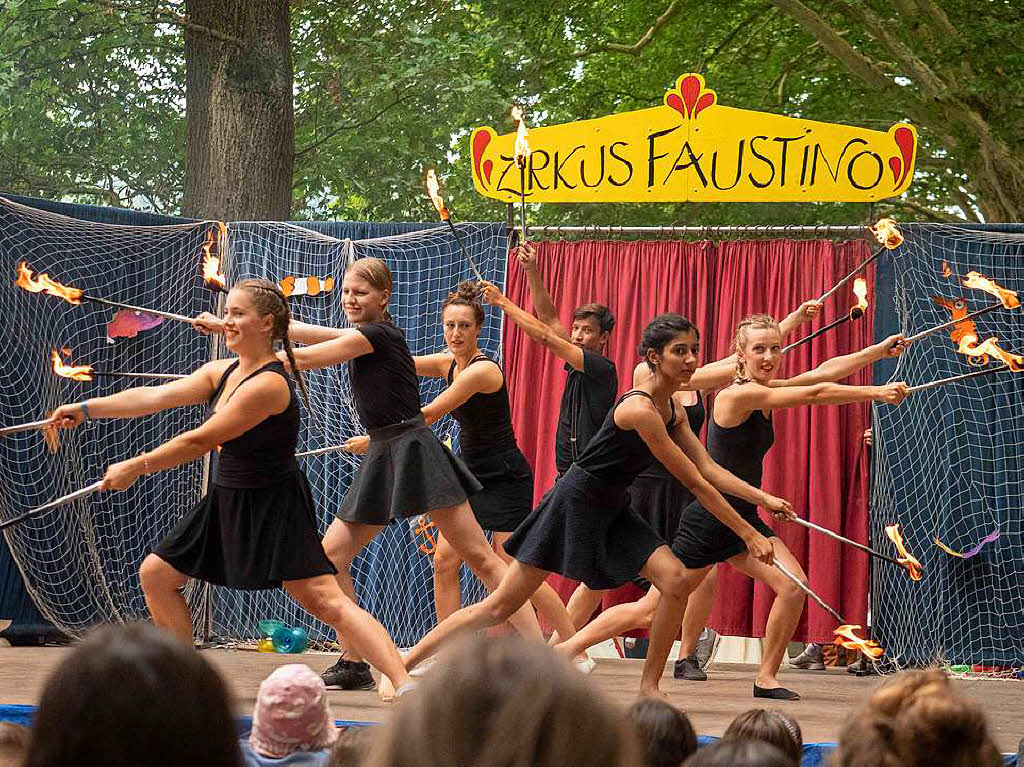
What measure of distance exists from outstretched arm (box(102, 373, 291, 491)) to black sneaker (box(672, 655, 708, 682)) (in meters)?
2.90

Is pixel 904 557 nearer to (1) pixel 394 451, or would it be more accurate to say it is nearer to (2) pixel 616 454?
(2) pixel 616 454

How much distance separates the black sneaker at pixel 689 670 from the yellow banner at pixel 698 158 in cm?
237

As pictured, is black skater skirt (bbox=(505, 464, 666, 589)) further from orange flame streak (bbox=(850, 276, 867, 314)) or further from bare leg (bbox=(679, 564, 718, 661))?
orange flame streak (bbox=(850, 276, 867, 314))

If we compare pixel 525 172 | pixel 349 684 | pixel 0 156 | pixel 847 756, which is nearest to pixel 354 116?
pixel 0 156

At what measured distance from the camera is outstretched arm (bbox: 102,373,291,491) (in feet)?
15.7

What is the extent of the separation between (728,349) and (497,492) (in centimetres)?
174

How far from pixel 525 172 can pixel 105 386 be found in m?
2.63

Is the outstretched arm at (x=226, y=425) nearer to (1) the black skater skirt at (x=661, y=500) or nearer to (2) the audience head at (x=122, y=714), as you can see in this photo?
(1) the black skater skirt at (x=661, y=500)

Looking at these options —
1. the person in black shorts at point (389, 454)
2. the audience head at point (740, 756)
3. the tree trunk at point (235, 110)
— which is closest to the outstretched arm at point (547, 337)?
the person in black shorts at point (389, 454)

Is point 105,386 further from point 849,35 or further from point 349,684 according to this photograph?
point 849,35

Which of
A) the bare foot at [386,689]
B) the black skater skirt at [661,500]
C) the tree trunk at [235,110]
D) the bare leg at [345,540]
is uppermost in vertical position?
the tree trunk at [235,110]

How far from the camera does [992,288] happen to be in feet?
21.9

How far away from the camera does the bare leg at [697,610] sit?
6.65 meters

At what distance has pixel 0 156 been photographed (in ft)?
50.3
